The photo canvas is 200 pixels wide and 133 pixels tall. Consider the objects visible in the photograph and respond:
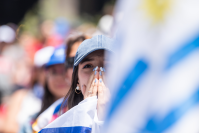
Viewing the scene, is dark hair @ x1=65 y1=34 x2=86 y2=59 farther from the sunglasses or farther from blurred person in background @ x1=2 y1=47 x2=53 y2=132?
blurred person in background @ x1=2 y1=47 x2=53 y2=132

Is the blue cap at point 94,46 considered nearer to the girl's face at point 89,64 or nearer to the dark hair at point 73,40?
the girl's face at point 89,64

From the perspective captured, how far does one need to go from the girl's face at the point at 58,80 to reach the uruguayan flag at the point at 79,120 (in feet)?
4.04

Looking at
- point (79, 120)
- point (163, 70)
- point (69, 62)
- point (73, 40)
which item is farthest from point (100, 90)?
point (73, 40)

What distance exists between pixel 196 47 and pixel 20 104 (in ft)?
9.93

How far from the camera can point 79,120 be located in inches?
54.3

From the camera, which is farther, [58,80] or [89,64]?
[58,80]

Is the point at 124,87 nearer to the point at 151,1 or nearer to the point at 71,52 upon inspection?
the point at 151,1

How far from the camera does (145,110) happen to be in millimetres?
862

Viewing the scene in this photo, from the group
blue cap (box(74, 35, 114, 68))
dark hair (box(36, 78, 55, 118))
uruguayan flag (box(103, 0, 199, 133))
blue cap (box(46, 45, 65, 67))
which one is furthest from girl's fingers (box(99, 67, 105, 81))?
dark hair (box(36, 78, 55, 118))

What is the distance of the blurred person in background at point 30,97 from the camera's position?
316 cm

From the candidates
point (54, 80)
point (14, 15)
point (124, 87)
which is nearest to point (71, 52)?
point (54, 80)

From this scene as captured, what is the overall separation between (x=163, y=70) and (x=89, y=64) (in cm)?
75

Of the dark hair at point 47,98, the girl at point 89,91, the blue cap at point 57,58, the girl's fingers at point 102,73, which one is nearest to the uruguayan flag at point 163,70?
the girl at point 89,91

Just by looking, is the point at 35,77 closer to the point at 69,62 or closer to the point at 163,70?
the point at 69,62
